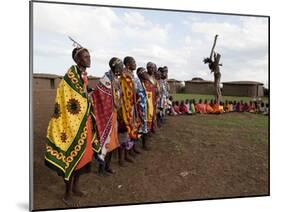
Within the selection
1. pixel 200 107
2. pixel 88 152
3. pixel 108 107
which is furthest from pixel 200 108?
pixel 88 152

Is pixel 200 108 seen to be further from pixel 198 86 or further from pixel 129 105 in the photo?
pixel 129 105

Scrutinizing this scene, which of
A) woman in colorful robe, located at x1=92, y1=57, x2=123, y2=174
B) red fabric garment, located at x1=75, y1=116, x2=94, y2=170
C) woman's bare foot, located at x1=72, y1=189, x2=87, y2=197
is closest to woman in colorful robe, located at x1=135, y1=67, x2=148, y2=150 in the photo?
woman in colorful robe, located at x1=92, y1=57, x2=123, y2=174

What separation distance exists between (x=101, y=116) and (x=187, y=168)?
88cm

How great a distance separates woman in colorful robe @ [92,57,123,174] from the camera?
3.49m

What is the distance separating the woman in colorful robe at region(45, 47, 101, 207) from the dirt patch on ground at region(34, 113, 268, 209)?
66 mm

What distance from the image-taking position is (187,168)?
3.78 m

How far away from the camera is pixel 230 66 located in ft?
12.9

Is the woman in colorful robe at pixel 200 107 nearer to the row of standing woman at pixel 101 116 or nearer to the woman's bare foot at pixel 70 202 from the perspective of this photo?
the row of standing woman at pixel 101 116

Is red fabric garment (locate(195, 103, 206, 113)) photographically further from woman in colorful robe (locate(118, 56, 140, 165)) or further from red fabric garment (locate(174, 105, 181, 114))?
woman in colorful robe (locate(118, 56, 140, 165))

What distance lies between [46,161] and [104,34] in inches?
42.7

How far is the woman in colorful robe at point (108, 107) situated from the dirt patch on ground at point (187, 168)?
0.11 m

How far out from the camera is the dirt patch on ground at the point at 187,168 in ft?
11.2
